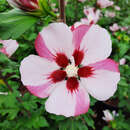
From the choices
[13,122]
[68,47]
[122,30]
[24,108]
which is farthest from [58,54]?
[122,30]

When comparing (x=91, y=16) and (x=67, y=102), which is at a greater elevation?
(x=67, y=102)

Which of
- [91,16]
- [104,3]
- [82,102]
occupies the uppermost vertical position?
[82,102]

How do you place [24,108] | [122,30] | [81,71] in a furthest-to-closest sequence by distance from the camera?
[122,30] < [24,108] < [81,71]

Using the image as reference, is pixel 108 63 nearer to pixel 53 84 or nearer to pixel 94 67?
pixel 94 67

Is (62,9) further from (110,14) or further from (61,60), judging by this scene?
(110,14)

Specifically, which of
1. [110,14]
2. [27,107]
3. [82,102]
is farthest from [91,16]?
[110,14]

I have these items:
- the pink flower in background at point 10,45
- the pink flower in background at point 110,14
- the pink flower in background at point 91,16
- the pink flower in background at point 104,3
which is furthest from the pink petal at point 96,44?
the pink flower in background at point 110,14

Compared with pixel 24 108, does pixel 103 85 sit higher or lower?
higher

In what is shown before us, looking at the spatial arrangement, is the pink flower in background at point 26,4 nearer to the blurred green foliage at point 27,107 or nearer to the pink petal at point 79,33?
the blurred green foliage at point 27,107
